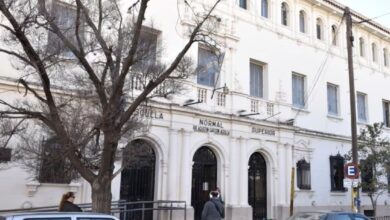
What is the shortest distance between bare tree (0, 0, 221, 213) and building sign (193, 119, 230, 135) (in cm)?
475

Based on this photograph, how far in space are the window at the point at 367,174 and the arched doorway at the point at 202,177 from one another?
786 cm

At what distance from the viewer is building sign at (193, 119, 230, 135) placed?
59.9 feet

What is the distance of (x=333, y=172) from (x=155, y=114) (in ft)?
40.5

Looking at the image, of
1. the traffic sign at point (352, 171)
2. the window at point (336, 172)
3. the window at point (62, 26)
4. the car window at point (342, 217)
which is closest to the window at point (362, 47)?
the window at point (336, 172)

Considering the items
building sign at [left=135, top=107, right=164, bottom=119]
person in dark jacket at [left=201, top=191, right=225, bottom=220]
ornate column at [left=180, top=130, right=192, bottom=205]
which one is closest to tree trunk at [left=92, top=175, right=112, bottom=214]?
person in dark jacket at [left=201, top=191, right=225, bottom=220]

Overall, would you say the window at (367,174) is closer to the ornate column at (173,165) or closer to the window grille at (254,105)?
the window grille at (254,105)

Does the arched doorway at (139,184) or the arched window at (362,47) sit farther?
the arched window at (362,47)

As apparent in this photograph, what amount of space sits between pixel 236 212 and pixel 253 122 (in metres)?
4.12

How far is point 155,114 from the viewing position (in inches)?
663

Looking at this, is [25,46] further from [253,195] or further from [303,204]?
[303,204]

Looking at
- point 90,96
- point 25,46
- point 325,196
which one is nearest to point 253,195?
point 325,196

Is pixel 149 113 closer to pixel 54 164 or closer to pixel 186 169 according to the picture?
pixel 186 169

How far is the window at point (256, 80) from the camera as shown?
21.5m

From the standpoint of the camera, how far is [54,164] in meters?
11.7
